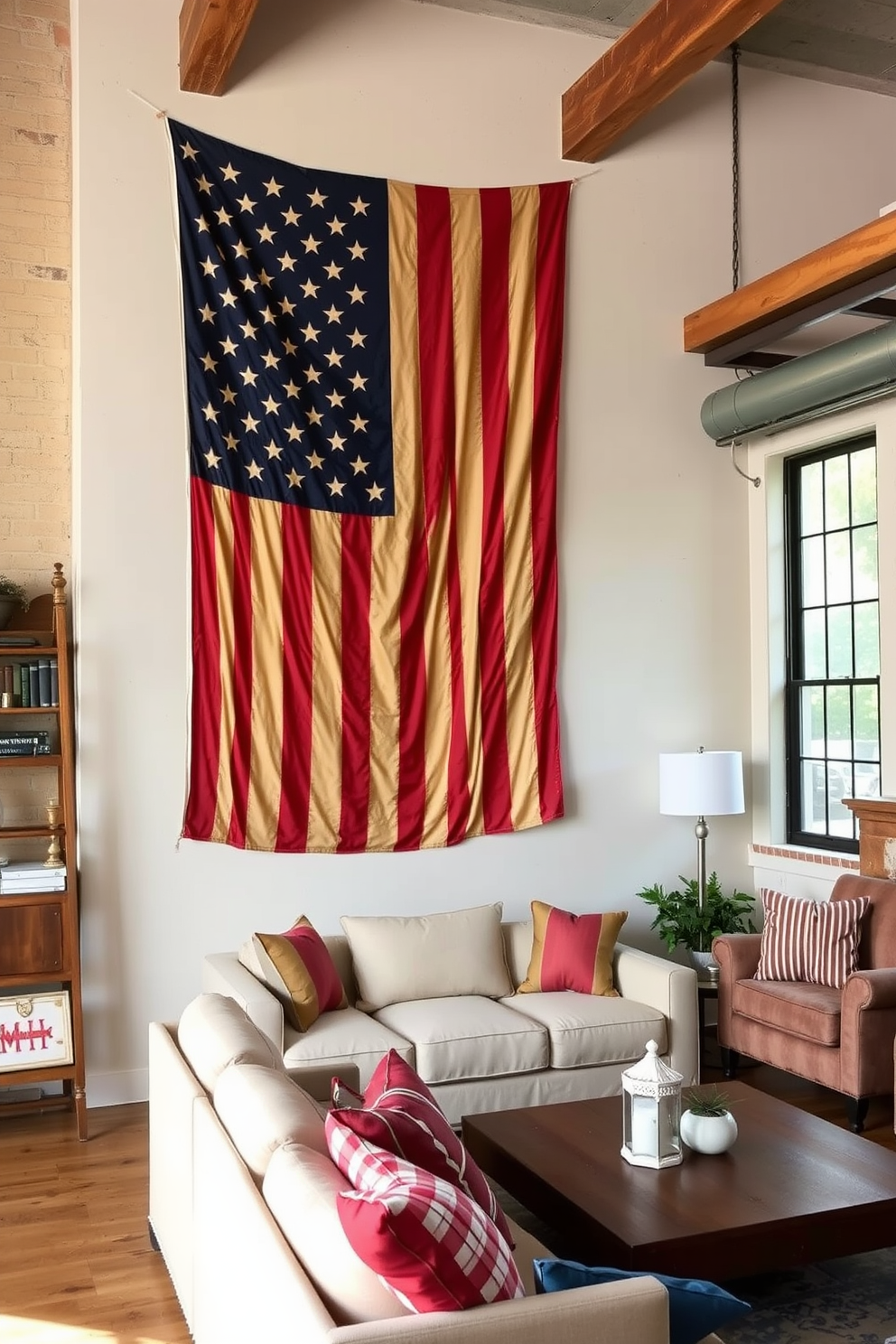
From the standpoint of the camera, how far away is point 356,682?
5.84 meters

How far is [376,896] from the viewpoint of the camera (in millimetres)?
→ 5855

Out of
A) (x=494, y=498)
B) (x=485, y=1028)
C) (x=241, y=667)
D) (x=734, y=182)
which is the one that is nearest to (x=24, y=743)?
(x=241, y=667)

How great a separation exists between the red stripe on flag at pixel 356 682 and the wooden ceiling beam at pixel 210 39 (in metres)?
2.00

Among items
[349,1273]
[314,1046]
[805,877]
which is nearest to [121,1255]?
[314,1046]

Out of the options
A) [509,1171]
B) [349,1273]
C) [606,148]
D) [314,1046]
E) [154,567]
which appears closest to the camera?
[349,1273]

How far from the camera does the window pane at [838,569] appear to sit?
6402 mm

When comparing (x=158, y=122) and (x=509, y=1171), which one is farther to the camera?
(x=158, y=122)

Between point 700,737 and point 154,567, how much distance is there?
2.97m

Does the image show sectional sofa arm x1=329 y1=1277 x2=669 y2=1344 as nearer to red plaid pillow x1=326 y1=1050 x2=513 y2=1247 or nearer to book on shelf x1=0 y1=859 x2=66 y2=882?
red plaid pillow x1=326 y1=1050 x2=513 y2=1247

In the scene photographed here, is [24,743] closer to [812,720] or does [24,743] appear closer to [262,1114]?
[262,1114]

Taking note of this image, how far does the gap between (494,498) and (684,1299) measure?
4.32 m

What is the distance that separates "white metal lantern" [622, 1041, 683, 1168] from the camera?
3.55m

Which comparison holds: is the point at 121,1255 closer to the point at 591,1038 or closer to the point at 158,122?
the point at 591,1038

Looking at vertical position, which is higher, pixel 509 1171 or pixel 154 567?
pixel 154 567
